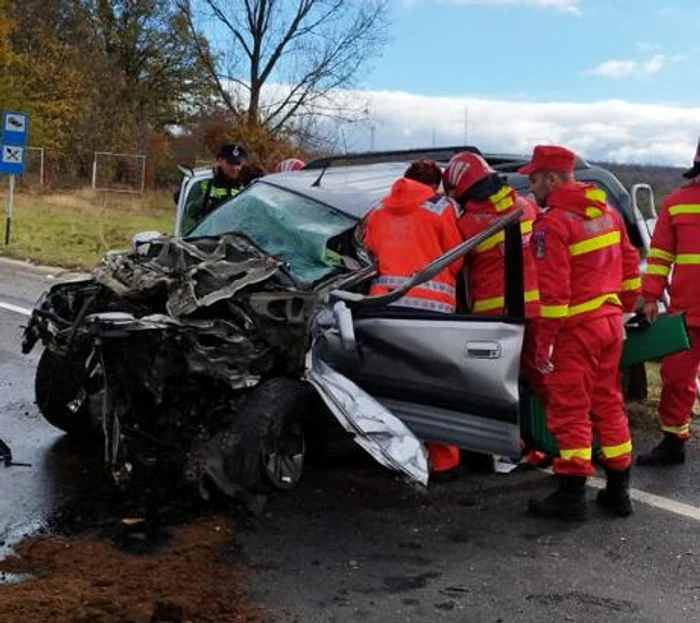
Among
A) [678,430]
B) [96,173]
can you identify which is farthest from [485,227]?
[96,173]

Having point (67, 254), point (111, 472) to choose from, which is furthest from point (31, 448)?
point (67, 254)

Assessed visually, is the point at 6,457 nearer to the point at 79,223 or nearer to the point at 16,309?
the point at 16,309

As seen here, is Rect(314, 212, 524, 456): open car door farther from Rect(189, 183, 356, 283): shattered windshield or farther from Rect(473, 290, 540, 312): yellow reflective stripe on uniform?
Rect(189, 183, 356, 283): shattered windshield

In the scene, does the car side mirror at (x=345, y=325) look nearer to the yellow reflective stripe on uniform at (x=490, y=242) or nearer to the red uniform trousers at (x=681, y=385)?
the yellow reflective stripe on uniform at (x=490, y=242)

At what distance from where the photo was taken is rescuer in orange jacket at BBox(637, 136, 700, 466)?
5.32 metres

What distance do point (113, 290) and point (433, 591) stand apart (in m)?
2.04

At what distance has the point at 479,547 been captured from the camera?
4016mm

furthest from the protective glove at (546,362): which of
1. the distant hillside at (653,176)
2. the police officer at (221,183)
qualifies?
the police officer at (221,183)

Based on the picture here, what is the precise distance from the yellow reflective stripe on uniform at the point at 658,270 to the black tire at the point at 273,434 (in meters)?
2.28

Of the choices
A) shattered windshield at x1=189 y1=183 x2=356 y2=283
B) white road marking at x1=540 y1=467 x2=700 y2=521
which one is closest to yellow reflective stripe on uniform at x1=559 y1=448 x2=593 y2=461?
white road marking at x1=540 y1=467 x2=700 y2=521

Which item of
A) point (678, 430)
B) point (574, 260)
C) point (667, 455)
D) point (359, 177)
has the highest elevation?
point (359, 177)

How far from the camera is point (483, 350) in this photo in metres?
4.16

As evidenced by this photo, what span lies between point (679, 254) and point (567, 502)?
6.07 feet

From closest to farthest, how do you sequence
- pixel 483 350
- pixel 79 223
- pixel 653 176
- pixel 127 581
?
pixel 127 581
pixel 483 350
pixel 653 176
pixel 79 223
